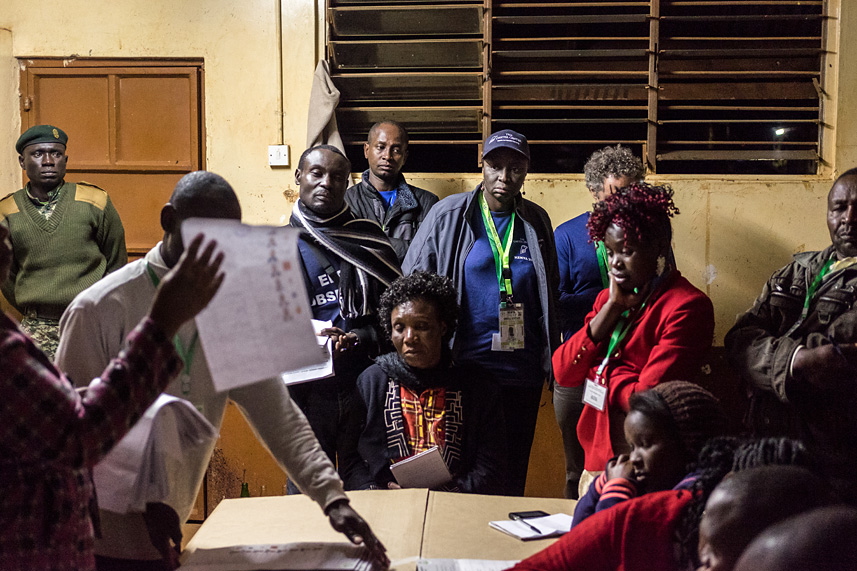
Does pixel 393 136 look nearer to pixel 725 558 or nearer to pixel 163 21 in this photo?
pixel 163 21

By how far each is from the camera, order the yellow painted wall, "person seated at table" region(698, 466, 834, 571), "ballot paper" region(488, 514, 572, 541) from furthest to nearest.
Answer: the yellow painted wall < "ballot paper" region(488, 514, 572, 541) < "person seated at table" region(698, 466, 834, 571)

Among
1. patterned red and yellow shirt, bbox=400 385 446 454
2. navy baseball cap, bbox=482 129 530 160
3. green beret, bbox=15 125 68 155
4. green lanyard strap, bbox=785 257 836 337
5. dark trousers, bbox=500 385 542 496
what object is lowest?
dark trousers, bbox=500 385 542 496

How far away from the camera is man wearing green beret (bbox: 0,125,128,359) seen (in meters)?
3.10

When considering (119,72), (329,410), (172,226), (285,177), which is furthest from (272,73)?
(172,226)

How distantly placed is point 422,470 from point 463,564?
2.01 feet

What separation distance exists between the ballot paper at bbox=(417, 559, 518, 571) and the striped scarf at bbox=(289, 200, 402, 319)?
139cm

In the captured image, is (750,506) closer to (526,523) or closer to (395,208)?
(526,523)

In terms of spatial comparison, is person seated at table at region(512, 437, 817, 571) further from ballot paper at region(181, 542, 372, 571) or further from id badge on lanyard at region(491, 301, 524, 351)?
id badge on lanyard at region(491, 301, 524, 351)

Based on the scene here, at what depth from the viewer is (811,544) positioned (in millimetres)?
933

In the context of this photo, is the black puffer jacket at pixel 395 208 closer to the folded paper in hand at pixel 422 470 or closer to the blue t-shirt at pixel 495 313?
the blue t-shirt at pixel 495 313

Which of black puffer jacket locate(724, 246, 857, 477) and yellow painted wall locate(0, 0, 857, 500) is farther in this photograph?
yellow painted wall locate(0, 0, 857, 500)

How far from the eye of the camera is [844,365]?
2062mm

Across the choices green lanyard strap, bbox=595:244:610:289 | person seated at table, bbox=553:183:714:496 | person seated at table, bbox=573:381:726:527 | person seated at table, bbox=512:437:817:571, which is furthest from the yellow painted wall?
person seated at table, bbox=512:437:817:571

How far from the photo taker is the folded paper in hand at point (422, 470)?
214cm
